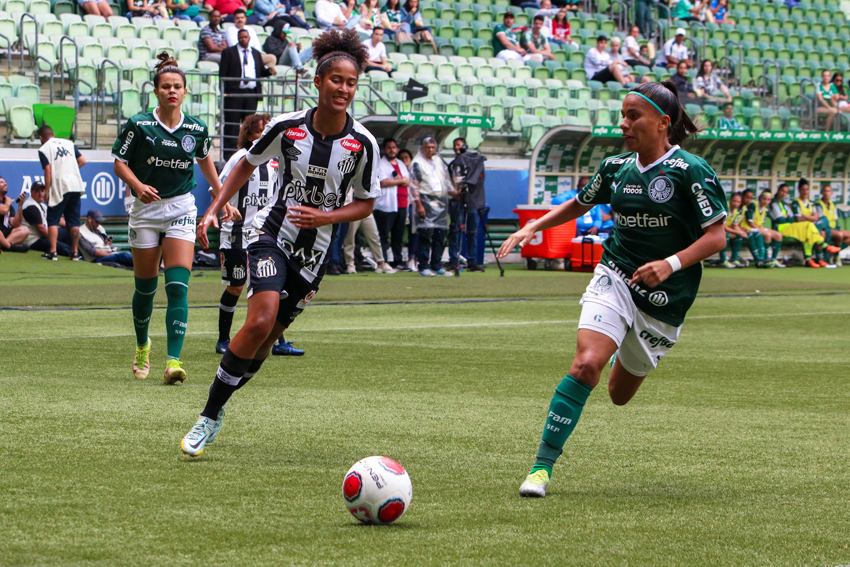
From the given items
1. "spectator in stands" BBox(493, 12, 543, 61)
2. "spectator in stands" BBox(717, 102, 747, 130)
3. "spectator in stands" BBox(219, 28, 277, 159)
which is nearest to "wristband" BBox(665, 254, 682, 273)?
"spectator in stands" BBox(219, 28, 277, 159)

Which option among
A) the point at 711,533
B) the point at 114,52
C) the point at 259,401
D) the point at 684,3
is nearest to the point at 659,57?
the point at 684,3

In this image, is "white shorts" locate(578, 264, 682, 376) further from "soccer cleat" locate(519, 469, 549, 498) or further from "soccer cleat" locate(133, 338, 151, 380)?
"soccer cleat" locate(133, 338, 151, 380)

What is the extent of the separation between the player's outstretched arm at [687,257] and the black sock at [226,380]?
190 cm

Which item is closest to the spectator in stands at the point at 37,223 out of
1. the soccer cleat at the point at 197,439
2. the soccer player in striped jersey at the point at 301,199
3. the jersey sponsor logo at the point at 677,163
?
the soccer player in striped jersey at the point at 301,199

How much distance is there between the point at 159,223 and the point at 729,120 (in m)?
19.7

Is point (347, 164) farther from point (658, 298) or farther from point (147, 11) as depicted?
point (147, 11)

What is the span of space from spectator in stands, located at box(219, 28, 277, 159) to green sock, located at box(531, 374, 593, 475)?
14.1m

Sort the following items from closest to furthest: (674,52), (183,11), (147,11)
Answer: (147,11) < (183,11) < (674,52)

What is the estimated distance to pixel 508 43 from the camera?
2653cm

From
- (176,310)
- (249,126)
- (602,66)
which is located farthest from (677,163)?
(602,66)

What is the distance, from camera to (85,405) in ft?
21.5

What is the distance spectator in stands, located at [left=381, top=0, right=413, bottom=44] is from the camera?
24572mm

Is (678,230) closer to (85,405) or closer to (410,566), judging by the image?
(410,566)

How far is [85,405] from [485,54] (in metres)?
20.8
